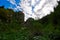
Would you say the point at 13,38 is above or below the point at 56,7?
below

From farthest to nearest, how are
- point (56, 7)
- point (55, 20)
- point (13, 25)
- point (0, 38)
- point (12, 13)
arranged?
point (56, 7) < point (55, 20) < point (12, 13) < point (13, 25) < point (0, 38)

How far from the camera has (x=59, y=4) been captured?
45.9ft

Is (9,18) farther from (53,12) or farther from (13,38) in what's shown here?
(53,12)

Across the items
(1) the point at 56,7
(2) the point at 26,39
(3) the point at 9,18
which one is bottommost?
(2) the point at 26,39

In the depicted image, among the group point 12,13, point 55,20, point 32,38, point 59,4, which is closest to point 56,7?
point 59,4

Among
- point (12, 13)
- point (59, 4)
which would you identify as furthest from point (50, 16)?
point (12, 13)

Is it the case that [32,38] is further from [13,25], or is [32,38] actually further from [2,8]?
[2,8]

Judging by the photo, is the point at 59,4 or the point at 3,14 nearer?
the point at 3,14

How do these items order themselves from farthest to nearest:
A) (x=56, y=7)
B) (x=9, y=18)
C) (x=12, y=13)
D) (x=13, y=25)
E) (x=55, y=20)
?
(x=56, y=7)
(x=55, y=20)
(x=12, y=13)
(x=9, y=18)
(x=13, y=25)

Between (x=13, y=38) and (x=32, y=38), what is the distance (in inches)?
18.7

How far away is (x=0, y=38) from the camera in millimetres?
5281

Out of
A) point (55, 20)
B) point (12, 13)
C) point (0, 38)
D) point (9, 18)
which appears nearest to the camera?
point (0, 38)

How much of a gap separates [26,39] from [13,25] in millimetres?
1786

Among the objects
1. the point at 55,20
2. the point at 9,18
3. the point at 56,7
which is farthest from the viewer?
the point at 56,7
